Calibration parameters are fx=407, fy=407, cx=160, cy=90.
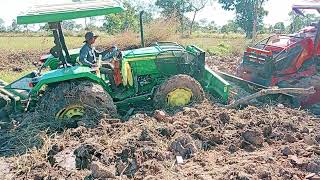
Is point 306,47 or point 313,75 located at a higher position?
point 306,47

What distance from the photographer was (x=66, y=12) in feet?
20.6

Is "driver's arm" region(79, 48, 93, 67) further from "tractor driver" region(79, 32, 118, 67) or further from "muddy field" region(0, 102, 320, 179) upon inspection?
"muddy field" region(0, 102, 320, 179)

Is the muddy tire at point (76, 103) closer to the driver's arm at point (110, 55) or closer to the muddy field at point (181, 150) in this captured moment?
the muddy field at point (181, 150)

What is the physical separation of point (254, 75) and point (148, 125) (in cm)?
380

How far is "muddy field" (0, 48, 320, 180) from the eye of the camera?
4977mm

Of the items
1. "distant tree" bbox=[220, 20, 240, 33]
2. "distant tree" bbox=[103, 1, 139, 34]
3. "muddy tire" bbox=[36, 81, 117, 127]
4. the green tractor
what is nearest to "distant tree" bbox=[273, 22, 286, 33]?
"distant tree" bbox=[220, 20, 240, 33]

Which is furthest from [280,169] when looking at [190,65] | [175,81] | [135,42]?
[135,42]

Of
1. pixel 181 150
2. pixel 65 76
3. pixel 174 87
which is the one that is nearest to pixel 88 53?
pixel 65 76

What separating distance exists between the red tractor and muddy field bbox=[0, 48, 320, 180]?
149 centimetres

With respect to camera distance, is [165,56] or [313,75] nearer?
[165,56]

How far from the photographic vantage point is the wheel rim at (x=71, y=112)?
22.1 ft

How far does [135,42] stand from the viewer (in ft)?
62.9

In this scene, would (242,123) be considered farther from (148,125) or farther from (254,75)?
(254,75)

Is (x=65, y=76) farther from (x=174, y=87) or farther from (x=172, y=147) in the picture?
(x=172, y=147)
